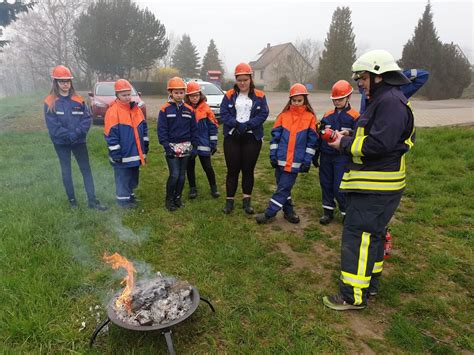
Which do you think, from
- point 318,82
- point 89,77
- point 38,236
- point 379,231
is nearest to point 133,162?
point 38,236

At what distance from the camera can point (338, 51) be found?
1572 inches

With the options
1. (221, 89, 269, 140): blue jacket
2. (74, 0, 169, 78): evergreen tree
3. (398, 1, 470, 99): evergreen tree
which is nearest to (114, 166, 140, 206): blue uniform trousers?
(221, 89, 269, 140): blue jacket

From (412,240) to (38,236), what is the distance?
4.67 metres

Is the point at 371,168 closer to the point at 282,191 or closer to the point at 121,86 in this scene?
the point at 282,191

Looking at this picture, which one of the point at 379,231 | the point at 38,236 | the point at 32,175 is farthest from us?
the point at 32,175

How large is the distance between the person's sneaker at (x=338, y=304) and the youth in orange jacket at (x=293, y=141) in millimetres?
1743

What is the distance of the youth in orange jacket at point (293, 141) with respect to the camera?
4586 mm

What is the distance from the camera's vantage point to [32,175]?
6.64m

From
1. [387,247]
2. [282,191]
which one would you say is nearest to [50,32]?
[282,191]

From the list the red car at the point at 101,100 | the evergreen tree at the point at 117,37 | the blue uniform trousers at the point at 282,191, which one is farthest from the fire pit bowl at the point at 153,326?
the evergreen tree at the point at 117,37

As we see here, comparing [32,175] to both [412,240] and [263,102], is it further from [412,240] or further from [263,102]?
[412,240]

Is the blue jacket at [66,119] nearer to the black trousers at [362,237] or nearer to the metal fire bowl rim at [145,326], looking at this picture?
the metal fire bowl rim at [145,326]

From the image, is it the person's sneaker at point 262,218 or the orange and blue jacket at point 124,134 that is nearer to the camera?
the orange and blue jacket at point 124,134

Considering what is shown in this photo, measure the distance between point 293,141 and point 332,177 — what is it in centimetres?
82
